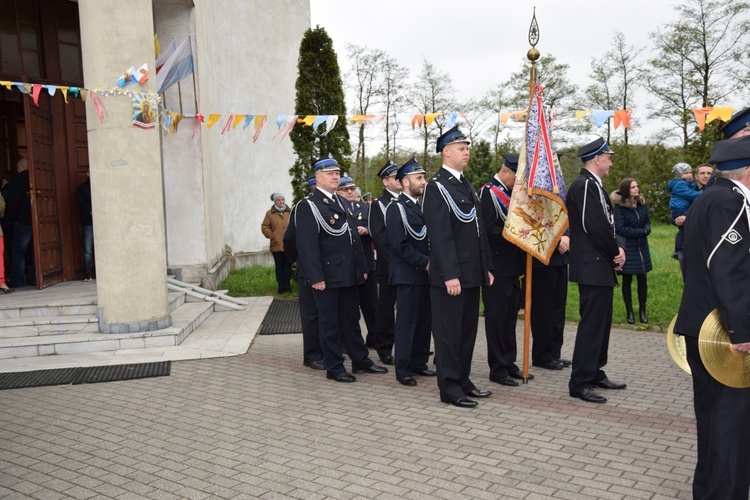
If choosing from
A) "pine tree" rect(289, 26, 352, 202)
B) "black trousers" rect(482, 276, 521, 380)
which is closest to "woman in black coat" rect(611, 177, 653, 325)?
"black trousers" rect(482, 276, 521, 380)

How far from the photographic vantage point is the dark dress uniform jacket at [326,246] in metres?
6.43

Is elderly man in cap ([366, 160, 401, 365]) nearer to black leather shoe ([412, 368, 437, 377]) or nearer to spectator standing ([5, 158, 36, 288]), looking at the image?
black leather shoe ([412, 368, 437, 377])

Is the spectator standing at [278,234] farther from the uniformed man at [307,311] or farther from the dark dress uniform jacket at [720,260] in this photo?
the dark dress uniform jacket at [720,260]

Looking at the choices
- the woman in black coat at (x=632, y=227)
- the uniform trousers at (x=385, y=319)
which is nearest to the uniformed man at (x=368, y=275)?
the uniform trousers at (x=385, y=319)

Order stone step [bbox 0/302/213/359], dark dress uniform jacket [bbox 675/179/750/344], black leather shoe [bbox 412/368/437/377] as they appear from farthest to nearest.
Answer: stone step [bbox 0/302/213/359]
black leather shoe [bbox 412/368/437/377]
dark dress uniform jacket [bbox 675/179/750/344]

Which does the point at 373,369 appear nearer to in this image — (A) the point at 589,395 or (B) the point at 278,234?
(A) the point at 589,395

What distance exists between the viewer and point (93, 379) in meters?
6.69

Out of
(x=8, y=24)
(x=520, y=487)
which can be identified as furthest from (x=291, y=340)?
(x=8, y=24)

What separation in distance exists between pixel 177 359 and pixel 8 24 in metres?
6.20

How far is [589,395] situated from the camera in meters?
5.57

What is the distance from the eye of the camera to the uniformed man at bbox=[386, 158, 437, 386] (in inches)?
246

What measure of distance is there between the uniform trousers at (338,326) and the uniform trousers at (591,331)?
6.96 ft

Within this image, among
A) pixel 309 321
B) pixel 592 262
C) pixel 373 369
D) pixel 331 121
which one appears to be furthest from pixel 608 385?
pixel 331 121

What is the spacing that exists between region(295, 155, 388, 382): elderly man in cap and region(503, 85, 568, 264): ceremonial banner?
1.56m
